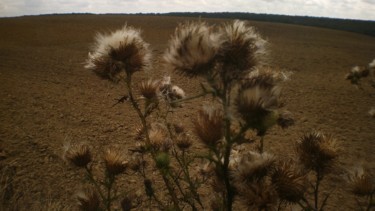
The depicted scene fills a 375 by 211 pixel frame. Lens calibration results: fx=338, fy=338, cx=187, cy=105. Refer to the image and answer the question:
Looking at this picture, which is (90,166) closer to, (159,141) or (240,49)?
(159,141)

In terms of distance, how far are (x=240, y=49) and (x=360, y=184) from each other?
1.08 metres

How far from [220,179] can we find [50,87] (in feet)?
27.0

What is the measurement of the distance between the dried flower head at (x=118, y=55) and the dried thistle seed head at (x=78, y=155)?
593mm

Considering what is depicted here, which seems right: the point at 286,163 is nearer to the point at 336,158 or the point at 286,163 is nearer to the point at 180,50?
the point at 336,158

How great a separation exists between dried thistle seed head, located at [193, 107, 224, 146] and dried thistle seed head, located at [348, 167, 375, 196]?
922 millimetres

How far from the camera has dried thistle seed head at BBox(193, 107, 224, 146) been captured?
1.50 meters

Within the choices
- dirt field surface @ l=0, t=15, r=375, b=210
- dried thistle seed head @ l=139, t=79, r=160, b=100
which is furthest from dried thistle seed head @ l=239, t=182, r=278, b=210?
Result: dried thistle seed head @ l=139, t=79, r=160, b=100

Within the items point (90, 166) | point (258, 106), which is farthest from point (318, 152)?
point (90, 166)

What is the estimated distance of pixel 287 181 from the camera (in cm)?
147

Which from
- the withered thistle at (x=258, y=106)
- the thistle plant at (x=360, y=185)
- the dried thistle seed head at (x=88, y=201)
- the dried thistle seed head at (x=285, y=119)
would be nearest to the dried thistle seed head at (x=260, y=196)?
the withered thistle at (x=258, y=106)

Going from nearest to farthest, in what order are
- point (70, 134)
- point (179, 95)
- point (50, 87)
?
point (179, 95)
point (70, 134)
point (50, 87)

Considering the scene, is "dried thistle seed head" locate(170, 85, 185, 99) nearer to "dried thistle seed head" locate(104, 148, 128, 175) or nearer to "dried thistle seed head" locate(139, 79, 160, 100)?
"dried thistle seed head" locate(139, 79, 160, 100)

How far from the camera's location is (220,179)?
5.60 feet

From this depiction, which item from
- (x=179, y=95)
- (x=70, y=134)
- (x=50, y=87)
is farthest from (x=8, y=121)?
(x=179, y=95)
